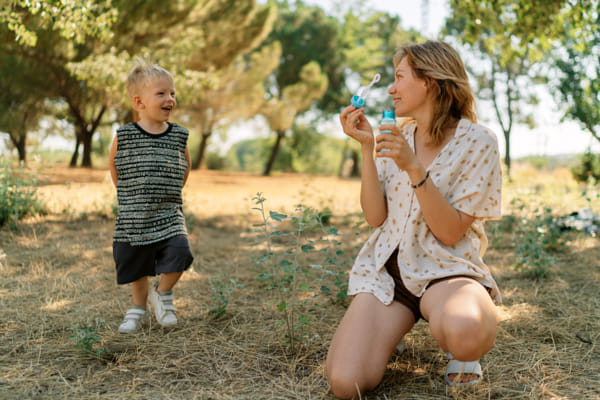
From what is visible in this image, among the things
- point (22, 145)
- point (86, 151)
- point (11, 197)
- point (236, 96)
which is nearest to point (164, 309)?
point (11, 197)

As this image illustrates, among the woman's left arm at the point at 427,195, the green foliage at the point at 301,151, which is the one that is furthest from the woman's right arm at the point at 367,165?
the green foliage at the point at 301,151

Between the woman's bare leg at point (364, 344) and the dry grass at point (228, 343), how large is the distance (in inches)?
4.9

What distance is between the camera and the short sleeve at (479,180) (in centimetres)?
180

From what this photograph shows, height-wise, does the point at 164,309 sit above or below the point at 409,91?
below

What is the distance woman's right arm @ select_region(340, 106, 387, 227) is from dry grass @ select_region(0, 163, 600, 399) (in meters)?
0.58

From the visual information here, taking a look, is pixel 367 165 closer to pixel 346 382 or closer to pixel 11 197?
pixel 346 382

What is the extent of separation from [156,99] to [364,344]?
5.06 ft

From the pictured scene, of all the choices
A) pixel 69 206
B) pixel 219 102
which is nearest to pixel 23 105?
pixel 219 102

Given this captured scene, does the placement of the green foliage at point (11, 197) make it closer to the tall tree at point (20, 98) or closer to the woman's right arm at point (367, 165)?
the woman's right arm at point (367, 165)

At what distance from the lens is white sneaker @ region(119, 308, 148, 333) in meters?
2.29

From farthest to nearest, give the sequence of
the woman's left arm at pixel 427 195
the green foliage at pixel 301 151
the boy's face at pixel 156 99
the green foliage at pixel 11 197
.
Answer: the green foliage at pixel 301 151 → the green foliage at pixel 11 197 → the boy's face at pixel 156 99 → the woman's left arm at pixel 427 195

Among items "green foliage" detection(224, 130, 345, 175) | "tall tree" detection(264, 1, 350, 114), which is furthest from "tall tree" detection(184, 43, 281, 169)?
"green foliage" detection(224, 130, 345, 175)

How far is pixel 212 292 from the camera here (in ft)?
9.87

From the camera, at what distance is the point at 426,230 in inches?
74.2
